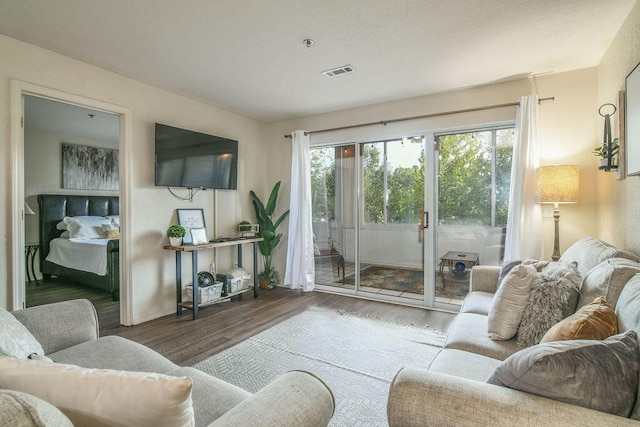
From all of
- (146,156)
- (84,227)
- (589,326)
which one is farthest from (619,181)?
(84,227)

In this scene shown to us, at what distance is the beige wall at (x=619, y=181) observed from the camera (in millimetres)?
2006

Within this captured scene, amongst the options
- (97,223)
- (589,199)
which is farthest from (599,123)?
(97,223)

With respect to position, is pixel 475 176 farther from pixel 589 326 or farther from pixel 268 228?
pixel 268 228

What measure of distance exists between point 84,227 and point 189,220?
8.38ft

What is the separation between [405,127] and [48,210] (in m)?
5.61

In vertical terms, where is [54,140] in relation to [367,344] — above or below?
above

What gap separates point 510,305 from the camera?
1716 mm

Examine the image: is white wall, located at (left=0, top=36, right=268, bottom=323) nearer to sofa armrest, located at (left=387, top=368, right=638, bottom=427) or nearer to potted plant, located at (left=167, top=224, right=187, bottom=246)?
potted plant, located at (left=167, top=224, right=187, bottom=246)

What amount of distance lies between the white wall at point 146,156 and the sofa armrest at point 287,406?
8.90 feet

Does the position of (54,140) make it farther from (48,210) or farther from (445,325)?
(445,325)

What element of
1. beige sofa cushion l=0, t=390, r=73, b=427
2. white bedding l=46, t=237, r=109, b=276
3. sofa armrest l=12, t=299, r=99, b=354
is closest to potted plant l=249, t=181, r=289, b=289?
white bedding l=46, t=237, r=109, b=276

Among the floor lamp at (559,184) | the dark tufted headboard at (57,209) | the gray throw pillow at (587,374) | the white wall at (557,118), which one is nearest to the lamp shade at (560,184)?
the floor lamp at (559,184)

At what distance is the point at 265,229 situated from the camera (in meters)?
4.65

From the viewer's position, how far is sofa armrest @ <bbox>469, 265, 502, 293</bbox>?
8.62 ft
